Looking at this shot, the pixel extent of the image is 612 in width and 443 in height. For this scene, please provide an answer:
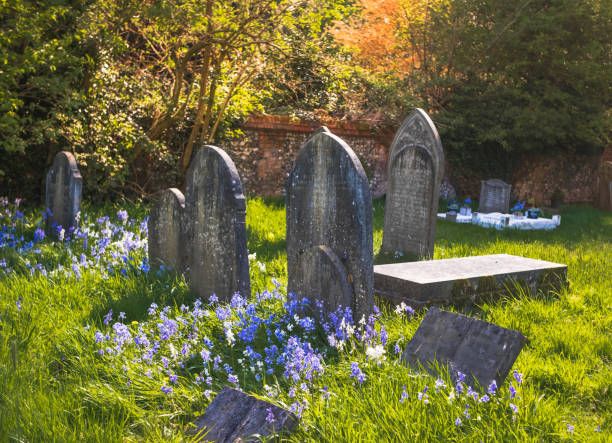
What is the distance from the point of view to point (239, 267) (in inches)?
206

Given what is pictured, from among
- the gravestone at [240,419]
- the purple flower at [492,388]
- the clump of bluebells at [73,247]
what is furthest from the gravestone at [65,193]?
the purple flower at [492,388]

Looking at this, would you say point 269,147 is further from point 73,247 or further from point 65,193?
point 73,247

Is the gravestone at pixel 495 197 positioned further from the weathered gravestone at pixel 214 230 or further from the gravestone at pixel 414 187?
the weathered gravestone at pixel 214 230

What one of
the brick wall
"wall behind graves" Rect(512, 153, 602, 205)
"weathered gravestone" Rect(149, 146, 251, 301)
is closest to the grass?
"weathered gravestone" Rect(149, 146, 251, 301)

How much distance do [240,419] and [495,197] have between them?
11.7 meters

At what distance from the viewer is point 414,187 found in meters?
7.96

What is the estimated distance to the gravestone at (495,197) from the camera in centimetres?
1355

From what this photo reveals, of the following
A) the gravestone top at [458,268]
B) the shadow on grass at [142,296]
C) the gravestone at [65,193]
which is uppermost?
the gravestone at [65,193]

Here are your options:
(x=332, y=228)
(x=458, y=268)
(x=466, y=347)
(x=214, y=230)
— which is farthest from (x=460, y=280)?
(x=214, y=230)

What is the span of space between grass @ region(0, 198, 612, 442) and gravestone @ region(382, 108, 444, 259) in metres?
2.17

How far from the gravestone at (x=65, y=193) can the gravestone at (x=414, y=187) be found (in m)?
4.17

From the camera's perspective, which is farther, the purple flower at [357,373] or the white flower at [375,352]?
the white flower at [375,352]

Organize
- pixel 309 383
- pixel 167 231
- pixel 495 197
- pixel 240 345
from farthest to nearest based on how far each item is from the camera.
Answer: pixel 495 197 → pixel 167 231 → pixel 240 345 → pixel 309 383

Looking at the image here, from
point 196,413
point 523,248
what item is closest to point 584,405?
point 196,413
